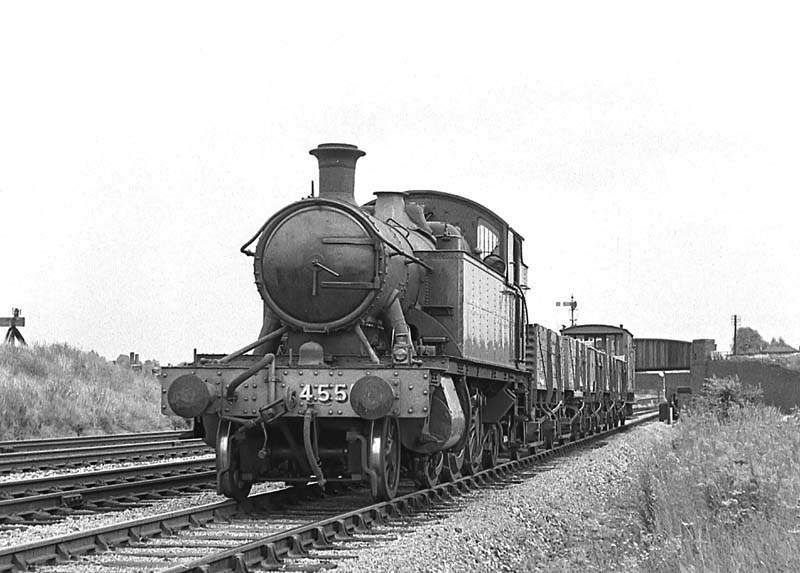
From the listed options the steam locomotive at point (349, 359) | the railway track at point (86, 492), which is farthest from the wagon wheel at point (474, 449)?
the railway track at point (86, 492)

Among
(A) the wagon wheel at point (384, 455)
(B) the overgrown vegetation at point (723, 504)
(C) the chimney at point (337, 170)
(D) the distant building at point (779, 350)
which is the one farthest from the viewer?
(D) the distant building at point (779, 350)

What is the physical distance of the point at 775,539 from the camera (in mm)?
7316

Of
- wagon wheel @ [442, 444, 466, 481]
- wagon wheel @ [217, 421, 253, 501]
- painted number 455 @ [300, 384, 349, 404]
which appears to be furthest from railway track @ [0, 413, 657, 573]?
painted number 455 @ [300, 384, 349, 404]

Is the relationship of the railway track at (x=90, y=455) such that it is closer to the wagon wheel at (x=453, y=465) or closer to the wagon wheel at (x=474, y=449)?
the wagon wheel at (x=474, y=449)

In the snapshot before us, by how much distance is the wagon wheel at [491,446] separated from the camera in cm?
1572

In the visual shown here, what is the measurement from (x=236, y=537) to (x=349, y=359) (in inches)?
116

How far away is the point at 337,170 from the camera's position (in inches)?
478

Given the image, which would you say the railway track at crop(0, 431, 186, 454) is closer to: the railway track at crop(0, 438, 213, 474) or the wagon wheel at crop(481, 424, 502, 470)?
the railway track at crop(0, 438, 213, 474)

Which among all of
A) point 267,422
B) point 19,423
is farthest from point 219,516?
point 19,423

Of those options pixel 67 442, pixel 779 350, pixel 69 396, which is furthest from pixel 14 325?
pixel 779 350

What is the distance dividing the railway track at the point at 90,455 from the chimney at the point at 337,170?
20.3 ft

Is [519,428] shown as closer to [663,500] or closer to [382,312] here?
[382,312]

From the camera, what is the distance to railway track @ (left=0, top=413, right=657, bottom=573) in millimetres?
7967

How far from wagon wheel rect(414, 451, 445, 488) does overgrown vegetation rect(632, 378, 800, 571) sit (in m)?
2.30
